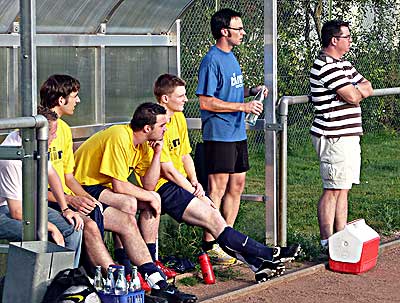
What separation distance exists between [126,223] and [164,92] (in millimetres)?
1215

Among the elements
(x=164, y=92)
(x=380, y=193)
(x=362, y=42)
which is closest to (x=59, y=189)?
(x=164, y=92)

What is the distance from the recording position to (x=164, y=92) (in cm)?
796

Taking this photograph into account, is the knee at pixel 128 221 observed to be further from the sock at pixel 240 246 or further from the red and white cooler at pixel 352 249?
the red and white cooler at pixel 352 249

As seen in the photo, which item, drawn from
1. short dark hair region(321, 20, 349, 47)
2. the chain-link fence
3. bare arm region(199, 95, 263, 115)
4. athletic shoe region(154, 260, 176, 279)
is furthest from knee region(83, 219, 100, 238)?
the chain-link fence

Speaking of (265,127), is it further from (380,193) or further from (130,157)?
(380,193)

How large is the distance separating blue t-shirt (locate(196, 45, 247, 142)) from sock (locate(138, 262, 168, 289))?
5.27 feet

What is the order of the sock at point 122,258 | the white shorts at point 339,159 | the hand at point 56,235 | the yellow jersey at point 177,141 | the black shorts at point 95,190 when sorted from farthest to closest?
1. the white shorts at point 339,159
2. the yellow jersey at point 177,141
3. the sock at point 122,258
4. the black shorts at point 95,190
5. the hand at point 56,235

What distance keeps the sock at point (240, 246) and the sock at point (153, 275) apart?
0.69 m

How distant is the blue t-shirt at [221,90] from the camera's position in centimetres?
838

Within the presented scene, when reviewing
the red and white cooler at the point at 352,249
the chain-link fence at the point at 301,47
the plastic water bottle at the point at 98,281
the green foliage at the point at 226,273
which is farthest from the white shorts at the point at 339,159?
the plastic water bottle at the point at 98,281

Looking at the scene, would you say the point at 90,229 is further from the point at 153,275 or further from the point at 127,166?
the point at 127,166

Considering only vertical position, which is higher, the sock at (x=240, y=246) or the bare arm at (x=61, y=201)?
the bare arm at (x=61, y=201)

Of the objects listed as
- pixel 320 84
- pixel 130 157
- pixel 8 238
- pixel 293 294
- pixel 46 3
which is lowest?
pixel 293 294

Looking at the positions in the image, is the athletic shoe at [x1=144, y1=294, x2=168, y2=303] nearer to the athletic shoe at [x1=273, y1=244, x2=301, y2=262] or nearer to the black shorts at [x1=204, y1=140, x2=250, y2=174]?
the athletic shoe at [x1=273, y1=244, x2=301, y2=262]
